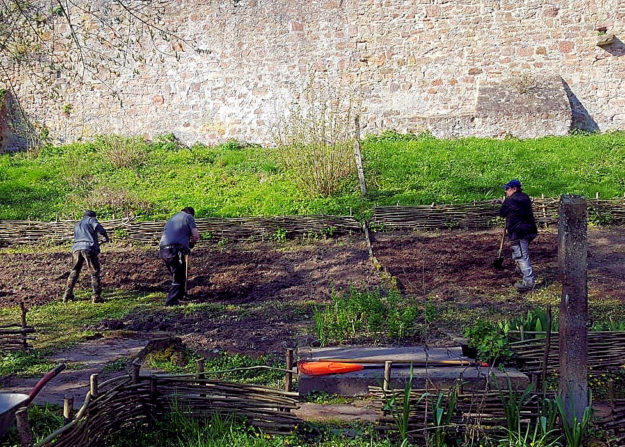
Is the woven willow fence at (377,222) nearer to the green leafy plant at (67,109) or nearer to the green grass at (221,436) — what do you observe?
the green leafy plant at (67,109)

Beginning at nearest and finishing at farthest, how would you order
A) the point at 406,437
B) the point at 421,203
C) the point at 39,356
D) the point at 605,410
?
the point at 406,437
the point at 605,410
the point at 39,356
the point at 421,203

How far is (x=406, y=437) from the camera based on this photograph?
191 inches

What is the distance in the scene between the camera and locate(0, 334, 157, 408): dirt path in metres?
6.17

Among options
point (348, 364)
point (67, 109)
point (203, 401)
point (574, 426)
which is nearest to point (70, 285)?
point (348, 364)

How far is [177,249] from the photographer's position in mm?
9641

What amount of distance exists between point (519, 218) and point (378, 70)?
345 inches

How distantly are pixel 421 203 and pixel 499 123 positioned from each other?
4.36 m

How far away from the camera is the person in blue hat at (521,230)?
9352 millimetres

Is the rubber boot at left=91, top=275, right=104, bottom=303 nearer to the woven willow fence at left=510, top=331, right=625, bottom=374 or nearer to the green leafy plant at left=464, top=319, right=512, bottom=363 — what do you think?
the green leafy plant at left=464, top=319, right=512, bottom=363

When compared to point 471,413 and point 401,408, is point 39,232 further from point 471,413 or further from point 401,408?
point 471,413

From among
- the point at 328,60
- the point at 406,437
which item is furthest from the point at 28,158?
the point at 406,437

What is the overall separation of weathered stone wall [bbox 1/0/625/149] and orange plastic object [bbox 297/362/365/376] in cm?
1143

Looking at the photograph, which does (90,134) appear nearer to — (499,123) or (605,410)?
(499,123)

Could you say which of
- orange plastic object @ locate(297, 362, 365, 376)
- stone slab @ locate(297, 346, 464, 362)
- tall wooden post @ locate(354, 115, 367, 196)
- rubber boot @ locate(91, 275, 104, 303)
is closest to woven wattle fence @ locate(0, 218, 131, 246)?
rubber boot @ locate(91, 275, 104, 303)
